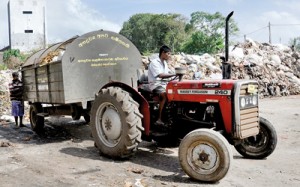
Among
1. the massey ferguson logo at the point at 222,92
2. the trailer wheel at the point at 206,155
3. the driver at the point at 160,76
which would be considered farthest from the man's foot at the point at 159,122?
the massey ferguson logo at the point at 222,92

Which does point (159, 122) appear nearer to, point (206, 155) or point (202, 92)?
point (202, 92)

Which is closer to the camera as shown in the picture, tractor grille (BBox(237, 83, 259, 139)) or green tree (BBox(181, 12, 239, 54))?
tractor grille (BBox(237, 83, 259, 139))

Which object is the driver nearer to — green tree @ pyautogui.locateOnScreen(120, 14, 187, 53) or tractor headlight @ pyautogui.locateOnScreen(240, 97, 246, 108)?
tractor headlight @ pyautogui.locateOnScreen(240, 97, 246, 108)

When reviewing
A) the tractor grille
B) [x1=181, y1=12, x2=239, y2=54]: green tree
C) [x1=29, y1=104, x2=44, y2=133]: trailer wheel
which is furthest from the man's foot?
[x1=181, y1=12, x2=239, y2=54]: green tree

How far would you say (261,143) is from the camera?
5.98m

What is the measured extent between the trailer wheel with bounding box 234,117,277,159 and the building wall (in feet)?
139

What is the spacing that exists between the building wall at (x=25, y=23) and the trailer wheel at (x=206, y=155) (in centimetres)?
4302

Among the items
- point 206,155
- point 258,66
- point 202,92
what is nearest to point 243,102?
point 202,92

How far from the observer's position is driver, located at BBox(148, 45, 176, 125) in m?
5.91

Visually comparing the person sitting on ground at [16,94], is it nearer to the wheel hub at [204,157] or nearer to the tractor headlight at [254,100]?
the wheel hub at [204,157]

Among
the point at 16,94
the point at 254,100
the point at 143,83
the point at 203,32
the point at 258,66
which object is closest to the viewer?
the point at 254,100

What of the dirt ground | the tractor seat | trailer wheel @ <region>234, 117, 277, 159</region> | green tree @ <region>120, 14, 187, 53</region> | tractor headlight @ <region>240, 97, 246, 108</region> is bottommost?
the dirt ground

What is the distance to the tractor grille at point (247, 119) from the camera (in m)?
5.10

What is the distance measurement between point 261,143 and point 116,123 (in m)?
2.48
